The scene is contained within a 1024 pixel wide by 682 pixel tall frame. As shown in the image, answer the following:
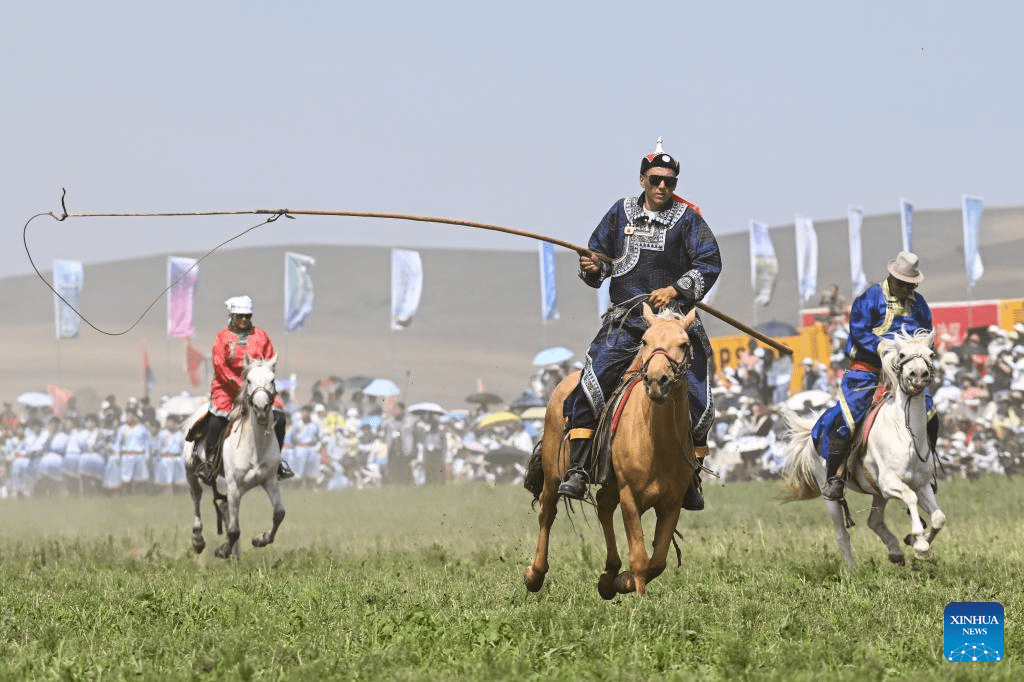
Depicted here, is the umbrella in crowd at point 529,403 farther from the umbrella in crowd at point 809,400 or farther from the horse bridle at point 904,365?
the horse bridle at point 904,365

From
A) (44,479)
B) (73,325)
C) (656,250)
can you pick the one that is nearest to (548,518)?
(656,250)

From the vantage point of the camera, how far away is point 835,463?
604 inches

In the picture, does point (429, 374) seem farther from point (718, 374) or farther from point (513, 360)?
point (718, 374)

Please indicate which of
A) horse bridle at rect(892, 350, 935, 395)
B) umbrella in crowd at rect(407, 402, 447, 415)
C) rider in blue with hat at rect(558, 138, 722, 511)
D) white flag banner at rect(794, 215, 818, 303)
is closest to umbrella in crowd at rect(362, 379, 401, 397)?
umbrella in crowd at rect(407, 402, 447, 415)

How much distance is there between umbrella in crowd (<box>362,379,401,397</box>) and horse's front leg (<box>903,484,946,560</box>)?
34389 millimetres

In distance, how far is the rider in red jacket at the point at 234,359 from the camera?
18125mm

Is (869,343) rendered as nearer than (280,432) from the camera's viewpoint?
Yes

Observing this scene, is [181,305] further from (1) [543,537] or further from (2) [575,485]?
(2) [575,485]

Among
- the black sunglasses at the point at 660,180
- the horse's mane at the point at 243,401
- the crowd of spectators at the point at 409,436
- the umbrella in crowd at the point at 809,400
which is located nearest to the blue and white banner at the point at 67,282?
the crowd of spectators at the point at 409,436

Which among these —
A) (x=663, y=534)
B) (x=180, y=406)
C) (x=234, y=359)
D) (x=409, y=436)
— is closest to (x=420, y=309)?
(x=180, y=406)

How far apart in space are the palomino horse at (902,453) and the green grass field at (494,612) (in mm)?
400

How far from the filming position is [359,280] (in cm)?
16038

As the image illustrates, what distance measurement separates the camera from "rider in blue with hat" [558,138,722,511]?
11602mm

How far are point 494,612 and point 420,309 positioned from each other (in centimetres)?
14048
